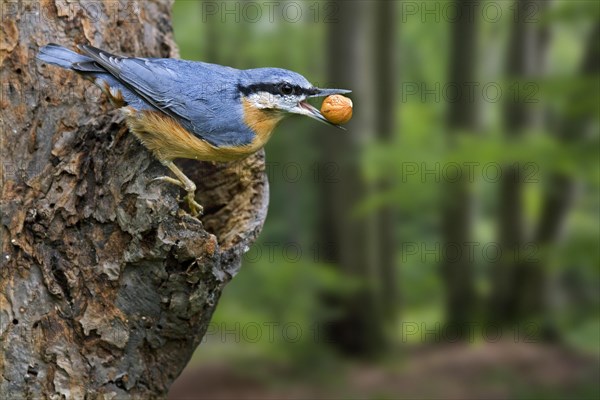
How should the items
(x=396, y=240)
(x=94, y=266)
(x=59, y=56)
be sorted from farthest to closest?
(x=396, y=240)
(x=59, y=56)
(x=94, y=266)

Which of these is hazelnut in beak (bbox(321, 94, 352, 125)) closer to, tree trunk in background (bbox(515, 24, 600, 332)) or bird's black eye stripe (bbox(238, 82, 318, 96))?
bird's black eye stripe (bbox(238, 82, 318, 96))

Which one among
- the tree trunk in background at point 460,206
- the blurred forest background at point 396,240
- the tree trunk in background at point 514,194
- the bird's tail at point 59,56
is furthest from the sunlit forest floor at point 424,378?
the bird's tail at point 59,56

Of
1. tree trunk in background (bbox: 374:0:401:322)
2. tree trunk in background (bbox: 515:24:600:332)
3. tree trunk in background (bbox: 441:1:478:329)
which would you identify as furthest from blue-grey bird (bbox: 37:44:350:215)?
tree trunk in background (bbox: 374:0:401:322)

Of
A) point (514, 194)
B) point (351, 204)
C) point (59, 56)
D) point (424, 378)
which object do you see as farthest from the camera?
point (514, 194)

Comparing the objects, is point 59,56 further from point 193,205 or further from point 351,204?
point 351,204

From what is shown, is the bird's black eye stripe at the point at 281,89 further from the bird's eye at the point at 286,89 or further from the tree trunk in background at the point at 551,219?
the tree trunk in background at the point at 551,219

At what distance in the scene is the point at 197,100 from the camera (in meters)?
2.83

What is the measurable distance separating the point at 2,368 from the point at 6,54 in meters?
1.25

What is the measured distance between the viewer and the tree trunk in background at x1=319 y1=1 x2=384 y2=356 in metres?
8.83

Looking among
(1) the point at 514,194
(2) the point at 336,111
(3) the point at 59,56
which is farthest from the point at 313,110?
(1) the point at 514,194

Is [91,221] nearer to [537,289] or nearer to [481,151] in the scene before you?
[481,151]

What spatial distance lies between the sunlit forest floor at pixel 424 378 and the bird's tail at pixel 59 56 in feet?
19.9

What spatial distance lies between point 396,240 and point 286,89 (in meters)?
7.39

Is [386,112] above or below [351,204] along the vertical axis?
above
